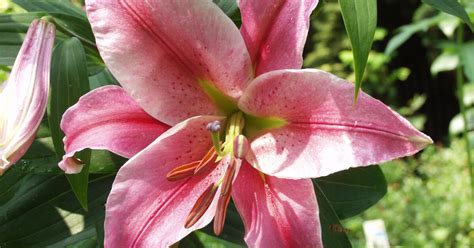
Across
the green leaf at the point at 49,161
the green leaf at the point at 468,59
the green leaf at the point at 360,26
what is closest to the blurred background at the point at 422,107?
the green leaf at the point at 468,59

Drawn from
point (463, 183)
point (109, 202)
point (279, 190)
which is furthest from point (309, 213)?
point (463, 183)

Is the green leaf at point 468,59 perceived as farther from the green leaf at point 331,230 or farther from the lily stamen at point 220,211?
the lily stamen at point 220,211

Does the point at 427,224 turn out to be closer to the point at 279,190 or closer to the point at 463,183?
the point at 463,183

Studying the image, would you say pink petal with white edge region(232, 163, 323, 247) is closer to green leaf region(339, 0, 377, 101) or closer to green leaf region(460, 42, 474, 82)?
green leaf region(339, 0, 377, 101)

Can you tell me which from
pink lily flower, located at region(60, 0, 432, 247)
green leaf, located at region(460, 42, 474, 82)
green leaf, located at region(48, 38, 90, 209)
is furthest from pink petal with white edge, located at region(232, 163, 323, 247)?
green leaf, located at region(460, 42, 474, 82)

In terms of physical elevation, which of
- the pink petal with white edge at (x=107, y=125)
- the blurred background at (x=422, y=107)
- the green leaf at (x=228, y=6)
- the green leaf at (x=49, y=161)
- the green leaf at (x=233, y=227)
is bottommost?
the blurred background at (x=422, y=107)

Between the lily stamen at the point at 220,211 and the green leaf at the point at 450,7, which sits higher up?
the green leaf at the point at 450,7
